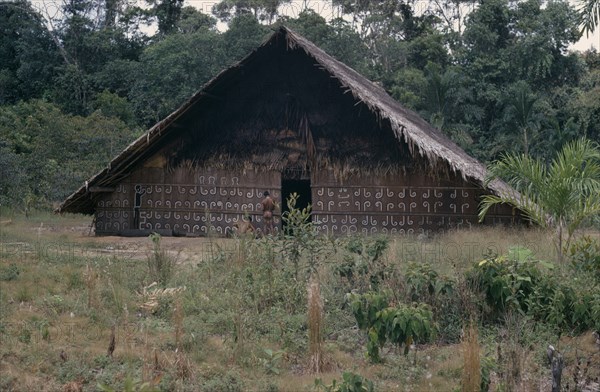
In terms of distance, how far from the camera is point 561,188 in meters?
7.46

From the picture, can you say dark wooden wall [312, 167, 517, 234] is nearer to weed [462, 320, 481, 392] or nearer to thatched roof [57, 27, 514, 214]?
thatched roof [57, 27, 514, 214]

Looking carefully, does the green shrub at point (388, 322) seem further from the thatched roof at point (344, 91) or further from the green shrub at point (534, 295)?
the thatched roof at point (344, 91)

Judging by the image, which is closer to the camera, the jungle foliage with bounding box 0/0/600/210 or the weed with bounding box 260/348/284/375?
the weed with bounding box 260/348/284/375

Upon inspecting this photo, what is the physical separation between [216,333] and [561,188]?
400cm

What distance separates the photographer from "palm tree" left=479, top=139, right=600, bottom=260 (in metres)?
7.42

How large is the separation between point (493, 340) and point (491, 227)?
6675mm

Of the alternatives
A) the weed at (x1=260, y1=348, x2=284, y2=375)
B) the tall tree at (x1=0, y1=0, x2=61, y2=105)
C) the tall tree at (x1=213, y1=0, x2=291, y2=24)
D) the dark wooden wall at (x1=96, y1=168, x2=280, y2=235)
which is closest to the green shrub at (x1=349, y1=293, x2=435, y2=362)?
the weed at (x1=260, y1=348, x2=284, y2=375)

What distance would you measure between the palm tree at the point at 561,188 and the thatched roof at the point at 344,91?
2.81 metres

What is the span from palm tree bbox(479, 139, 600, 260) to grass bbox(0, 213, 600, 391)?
0.64 meters

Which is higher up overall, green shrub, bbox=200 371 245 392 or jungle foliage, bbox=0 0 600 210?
jungle foliage, bbox=0 0 600 210

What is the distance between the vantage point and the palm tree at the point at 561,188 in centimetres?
742

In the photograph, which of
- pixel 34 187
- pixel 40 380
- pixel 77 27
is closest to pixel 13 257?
pixel 40 380

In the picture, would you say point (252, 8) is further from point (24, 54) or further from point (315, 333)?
point (315, 333)

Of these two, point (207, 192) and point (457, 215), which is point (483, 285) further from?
point (207, 192)
